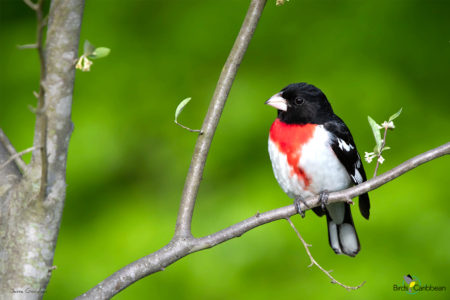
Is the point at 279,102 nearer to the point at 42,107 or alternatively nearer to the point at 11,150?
the point at 11,150

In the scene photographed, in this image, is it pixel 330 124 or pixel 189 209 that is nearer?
pixel 189 209

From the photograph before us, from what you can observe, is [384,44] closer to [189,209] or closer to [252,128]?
[252,128]

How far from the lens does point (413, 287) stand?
297cm

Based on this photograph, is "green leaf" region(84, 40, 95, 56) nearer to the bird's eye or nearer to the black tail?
the bird's eye

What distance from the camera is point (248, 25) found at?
1755 millimetres

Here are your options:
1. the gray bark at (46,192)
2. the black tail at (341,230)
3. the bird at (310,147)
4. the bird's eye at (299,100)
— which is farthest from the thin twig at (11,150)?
the black tail at (341,230)

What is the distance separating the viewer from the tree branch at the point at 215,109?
5.76ft

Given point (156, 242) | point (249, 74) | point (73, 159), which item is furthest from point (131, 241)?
point (249, 74)

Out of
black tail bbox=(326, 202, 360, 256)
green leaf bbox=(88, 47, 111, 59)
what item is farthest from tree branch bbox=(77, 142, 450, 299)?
black tail bbox=(326, 202, 360, 256)

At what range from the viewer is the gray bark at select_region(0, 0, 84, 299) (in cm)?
145

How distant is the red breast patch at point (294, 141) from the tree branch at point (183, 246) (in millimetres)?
701

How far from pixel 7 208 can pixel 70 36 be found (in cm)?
49

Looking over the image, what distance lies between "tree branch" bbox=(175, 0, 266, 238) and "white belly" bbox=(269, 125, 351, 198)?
815mm

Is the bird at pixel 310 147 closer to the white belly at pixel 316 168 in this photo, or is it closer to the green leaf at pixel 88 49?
the white belly at pixel 316 168
